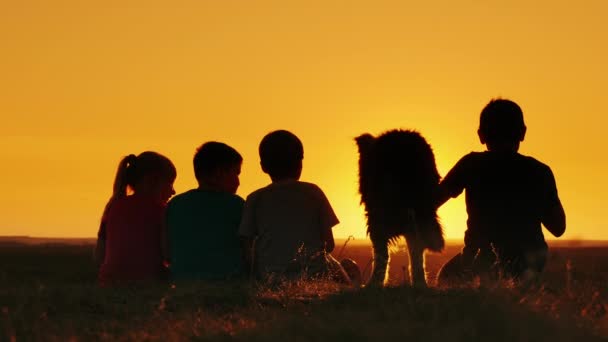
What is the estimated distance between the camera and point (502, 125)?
9.07 m

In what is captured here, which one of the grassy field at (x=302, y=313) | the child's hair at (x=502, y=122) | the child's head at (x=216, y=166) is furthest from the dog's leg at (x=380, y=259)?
the child's head at (x=216, y=166)

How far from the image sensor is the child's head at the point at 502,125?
9.06 meters

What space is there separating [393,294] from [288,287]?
1.10 m

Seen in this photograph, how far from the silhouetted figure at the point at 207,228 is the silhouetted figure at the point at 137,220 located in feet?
1.03

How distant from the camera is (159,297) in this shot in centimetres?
829

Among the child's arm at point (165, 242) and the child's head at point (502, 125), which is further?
the child's arm at point (165, 242)

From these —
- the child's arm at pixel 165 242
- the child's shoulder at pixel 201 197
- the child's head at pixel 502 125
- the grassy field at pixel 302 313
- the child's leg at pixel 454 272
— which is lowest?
the grassy field at pixel 302 313

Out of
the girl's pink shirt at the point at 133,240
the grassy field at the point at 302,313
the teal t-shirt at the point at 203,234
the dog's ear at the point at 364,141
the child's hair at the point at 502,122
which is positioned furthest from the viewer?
the girl's pink shirt at the point at 133,240

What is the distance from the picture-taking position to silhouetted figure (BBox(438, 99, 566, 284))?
9070 mm

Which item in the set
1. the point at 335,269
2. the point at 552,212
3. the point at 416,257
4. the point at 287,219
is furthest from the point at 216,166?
the point at 552,212

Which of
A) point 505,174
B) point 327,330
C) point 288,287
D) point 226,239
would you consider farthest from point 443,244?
point 327,330

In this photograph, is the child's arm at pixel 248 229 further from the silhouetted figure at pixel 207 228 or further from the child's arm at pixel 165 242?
the child's arm at pixel 165 242

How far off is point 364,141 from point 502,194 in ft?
4.48

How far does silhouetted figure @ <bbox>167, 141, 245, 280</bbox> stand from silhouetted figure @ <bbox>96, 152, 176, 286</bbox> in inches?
12.3
